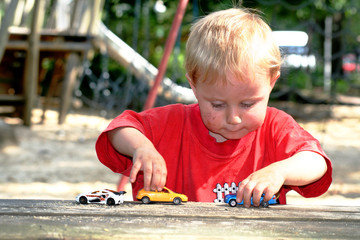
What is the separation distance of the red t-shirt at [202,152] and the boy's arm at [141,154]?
0.06 metres

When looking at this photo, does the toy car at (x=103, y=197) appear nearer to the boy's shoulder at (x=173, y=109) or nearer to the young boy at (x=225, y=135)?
the young boy at (x=225, y=135)

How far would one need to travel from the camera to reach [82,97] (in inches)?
389

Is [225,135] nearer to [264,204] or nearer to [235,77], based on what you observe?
[235,77]

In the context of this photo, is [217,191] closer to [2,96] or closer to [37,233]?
[37,233]

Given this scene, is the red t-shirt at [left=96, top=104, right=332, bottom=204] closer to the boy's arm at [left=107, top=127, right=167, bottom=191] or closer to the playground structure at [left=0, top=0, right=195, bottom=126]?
the boy's arm at [left=107, top=127, right=167, bottom=191]

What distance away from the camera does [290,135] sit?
1.66 m

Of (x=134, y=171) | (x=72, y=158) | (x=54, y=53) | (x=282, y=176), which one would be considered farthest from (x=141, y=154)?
(x=54, y=53)

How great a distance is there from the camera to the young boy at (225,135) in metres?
1.45

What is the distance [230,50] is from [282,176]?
0.39 m

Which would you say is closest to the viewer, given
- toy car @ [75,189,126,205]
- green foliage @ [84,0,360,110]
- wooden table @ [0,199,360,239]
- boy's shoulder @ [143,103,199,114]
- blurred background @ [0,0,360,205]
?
wooden table @ [0,199,360,239]

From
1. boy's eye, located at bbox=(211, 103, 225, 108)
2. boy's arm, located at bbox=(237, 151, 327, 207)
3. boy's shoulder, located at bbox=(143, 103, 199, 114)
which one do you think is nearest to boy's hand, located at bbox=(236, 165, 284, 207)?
boy's arm, located at bbox=(237, 151, 327, 207)

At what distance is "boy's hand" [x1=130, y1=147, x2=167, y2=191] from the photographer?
54.2 inches

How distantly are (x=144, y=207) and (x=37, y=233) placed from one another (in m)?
0.33

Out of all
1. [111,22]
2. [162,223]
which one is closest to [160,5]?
[111,22]
